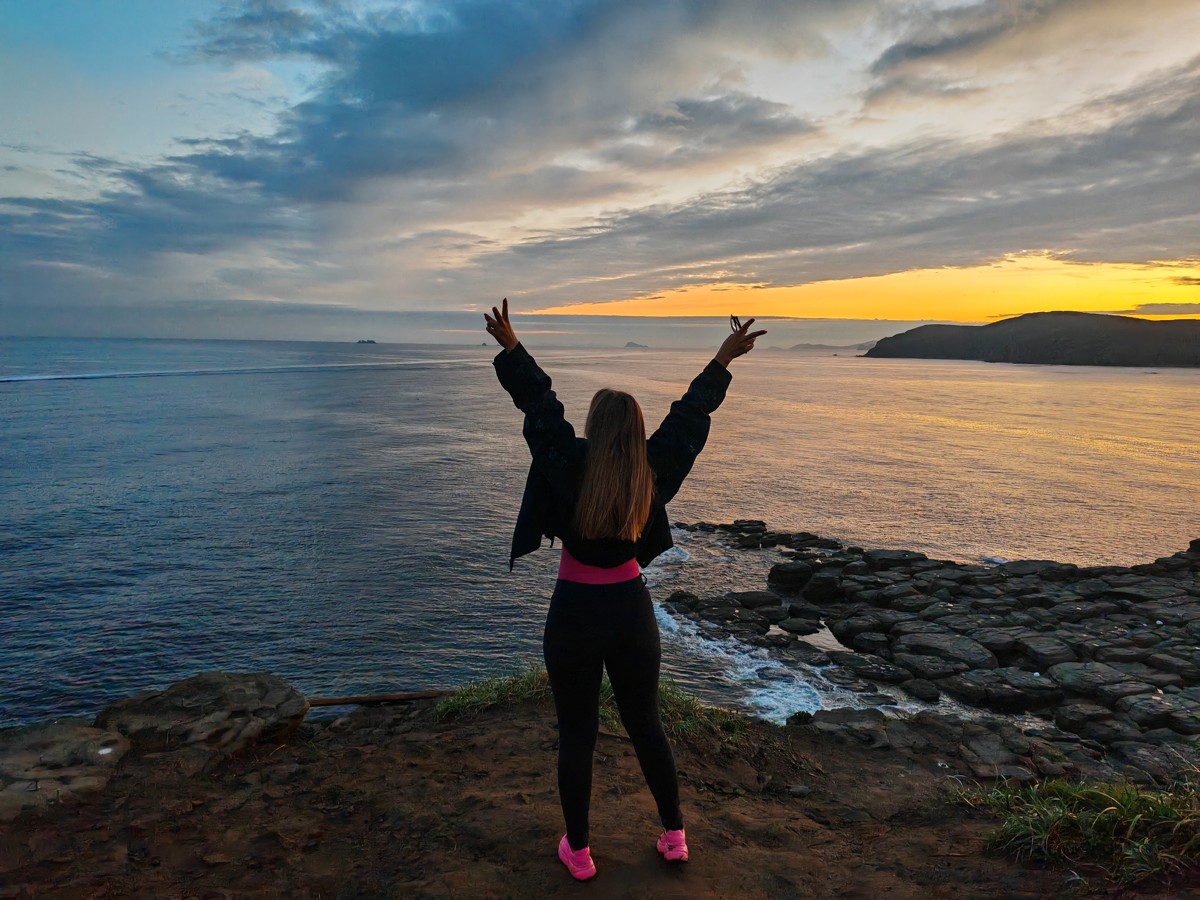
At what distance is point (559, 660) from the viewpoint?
3.70 metres

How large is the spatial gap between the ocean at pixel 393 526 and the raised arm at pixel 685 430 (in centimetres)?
683

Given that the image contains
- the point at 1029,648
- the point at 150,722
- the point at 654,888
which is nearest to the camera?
the point at 654,888

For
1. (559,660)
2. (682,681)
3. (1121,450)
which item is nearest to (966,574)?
(682,681)

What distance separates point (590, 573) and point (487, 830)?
8.54 ft

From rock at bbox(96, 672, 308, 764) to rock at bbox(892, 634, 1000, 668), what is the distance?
9.52 metres

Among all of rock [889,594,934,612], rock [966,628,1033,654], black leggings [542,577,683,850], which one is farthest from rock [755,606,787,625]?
black leggings [542,577,683,850]

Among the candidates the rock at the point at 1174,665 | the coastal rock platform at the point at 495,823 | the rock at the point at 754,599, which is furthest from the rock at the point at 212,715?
the rock at the point at 1174,665

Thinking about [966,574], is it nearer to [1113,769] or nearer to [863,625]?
[863,625]

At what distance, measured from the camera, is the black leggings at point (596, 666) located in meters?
3.67

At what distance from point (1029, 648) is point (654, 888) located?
9.77 meters

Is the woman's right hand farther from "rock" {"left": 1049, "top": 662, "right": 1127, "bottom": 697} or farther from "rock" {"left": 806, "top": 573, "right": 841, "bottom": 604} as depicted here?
"rock" {"left": 806, "top": 573, "right": 841, "bottom": 604}

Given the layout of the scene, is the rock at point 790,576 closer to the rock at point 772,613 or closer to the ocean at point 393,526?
the ocean at point 393,526

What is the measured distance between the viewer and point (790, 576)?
1520 centimetres

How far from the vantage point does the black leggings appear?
3674 mm
